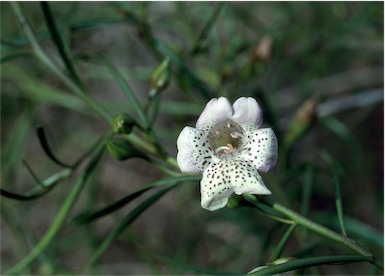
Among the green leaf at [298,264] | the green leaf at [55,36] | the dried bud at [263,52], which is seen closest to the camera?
the green leaf at [298,264]

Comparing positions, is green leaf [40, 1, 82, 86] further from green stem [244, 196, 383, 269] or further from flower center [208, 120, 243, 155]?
green stem [244, 196, 383, 269]

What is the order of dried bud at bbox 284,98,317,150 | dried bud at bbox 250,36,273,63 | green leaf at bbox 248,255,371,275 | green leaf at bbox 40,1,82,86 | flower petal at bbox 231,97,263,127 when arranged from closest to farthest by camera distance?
green leaf at bbox 248,255,371,275
flower petal at bbox 231,97,263,127
green leaf at bbox 40,1,82,86
dried bud at bbox 284,98,317,150
dried bud at bbox 250,36,273,63

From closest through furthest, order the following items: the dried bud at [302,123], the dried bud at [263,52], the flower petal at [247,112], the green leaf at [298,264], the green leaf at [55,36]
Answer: the green leaf at [298,264], the flower petal at [247,112], the green leaf at [55,36], the dried bud at [302,123], the dried bud at [263,52]

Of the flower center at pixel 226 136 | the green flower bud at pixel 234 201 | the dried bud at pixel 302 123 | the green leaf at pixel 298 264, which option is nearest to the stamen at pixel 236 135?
the flower center at pixel 226 136

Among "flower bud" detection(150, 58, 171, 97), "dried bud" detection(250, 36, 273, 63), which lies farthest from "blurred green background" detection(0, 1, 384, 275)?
"flower bud" detection(150, 58, 171, 97)

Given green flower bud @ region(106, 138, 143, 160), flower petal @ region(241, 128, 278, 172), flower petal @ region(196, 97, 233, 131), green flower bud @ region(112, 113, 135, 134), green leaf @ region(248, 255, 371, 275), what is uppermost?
green flower bud @ region(112, 113, 135, 134)

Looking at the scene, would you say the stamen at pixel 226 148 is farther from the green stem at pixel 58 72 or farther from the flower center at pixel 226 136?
the green stem at pixel 58 72

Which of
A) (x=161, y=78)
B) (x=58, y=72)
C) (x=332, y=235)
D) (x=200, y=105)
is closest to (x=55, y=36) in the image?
(x=58, y=72)

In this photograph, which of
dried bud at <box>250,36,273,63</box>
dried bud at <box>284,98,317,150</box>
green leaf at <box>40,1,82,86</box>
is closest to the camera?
green leaf at <box>40,1,82,86</box>
